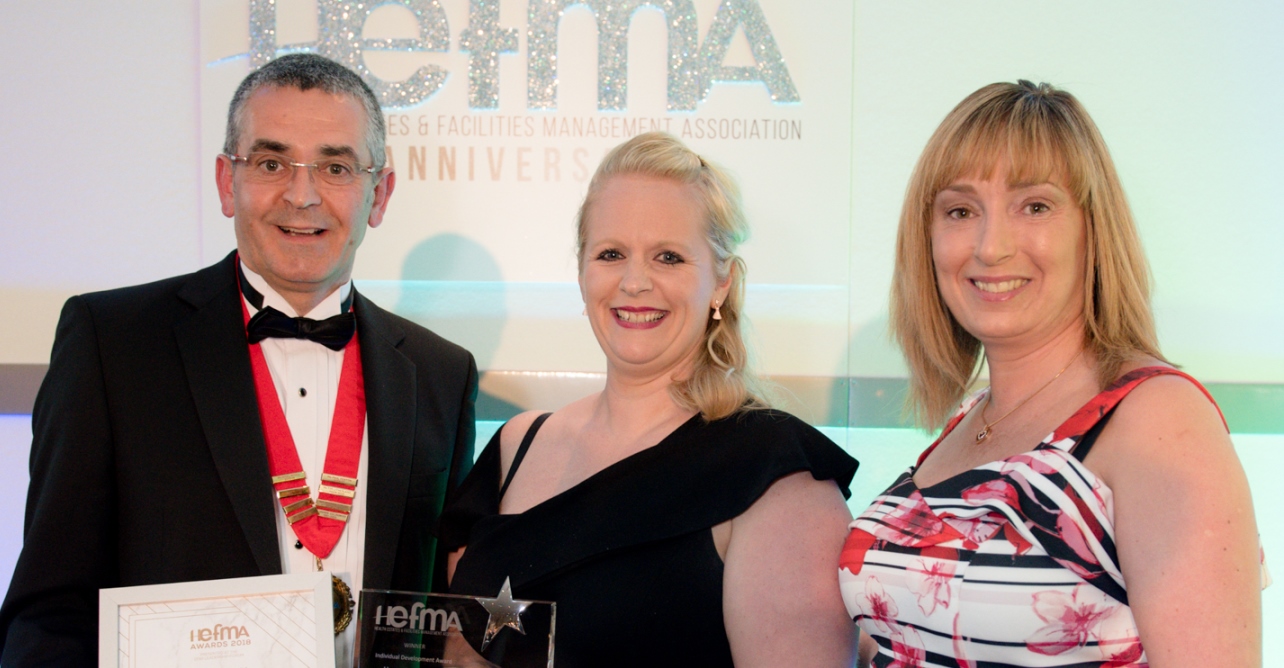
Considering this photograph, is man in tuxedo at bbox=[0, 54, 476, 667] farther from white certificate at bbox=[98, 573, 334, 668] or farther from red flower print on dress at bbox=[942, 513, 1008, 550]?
red flower print on dress at bbox=[942, 513, 1008, 550]

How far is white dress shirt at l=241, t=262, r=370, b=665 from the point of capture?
2285 millimetres

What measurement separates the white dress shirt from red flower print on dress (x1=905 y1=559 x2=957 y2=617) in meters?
1.25

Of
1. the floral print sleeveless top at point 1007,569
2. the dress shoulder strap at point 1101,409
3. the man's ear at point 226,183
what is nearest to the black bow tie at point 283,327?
the man's ear at point 226,183

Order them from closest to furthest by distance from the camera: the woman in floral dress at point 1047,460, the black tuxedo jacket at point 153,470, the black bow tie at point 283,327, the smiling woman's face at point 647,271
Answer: the woman in floral dress at point 1047,460
the black tuxedo jacket at point 153,470
the smiling woman's face at point 647,271
the black bow tie at point 283,327

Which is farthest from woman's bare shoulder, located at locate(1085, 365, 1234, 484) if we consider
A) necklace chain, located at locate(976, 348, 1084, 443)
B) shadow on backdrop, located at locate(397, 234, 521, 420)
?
shadow on backdrop, located at locate(397, 234, 521, 420)

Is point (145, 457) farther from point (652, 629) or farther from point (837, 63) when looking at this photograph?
point (837, 63)

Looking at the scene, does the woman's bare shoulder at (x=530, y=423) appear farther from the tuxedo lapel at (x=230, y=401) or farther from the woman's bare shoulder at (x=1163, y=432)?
the woman's bare shoulder at (x=1163, y=432)

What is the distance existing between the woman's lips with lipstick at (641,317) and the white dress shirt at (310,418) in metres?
0.68

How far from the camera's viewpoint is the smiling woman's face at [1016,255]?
1934 mm

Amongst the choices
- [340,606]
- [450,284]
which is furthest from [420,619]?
[450,284]

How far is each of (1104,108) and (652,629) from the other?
9.75ft

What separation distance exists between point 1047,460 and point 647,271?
93cm

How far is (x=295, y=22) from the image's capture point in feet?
12.5

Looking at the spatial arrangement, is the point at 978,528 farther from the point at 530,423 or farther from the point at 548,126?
the point at 548,126
